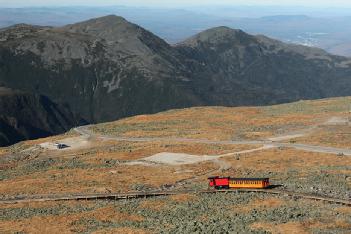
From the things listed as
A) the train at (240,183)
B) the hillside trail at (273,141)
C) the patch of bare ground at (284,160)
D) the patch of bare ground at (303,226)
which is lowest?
the hillside trail at (273,141)

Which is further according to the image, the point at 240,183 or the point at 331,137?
the point at 331,137

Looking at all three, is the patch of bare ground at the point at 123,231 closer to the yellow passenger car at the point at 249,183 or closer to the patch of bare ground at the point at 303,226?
the patch of bare ground at the point at 303,226

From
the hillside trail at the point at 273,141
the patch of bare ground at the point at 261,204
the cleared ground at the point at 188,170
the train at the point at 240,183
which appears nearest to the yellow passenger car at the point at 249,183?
the train at the point at 240,183

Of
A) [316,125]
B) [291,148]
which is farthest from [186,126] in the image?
[291,148]

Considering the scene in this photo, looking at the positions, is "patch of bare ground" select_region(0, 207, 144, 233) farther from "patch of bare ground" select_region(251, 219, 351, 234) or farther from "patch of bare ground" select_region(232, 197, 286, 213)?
"patch of bare ground" select_region(251, 219, 351, 234)

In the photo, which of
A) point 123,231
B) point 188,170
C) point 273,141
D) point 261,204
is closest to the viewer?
point 123,231

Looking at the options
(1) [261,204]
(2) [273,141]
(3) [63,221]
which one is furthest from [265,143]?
(3) [63,221]

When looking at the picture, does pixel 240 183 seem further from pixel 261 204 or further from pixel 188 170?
pixel 188 170

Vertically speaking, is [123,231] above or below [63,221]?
above
